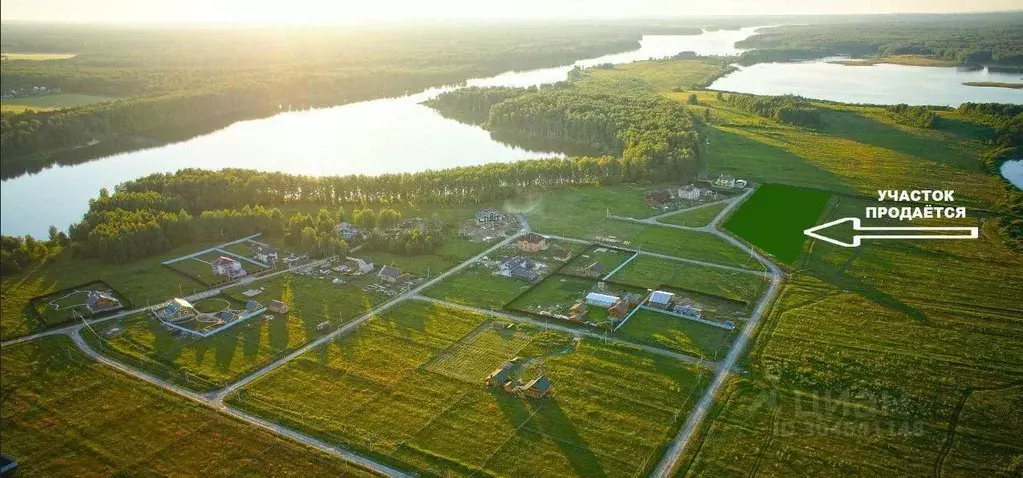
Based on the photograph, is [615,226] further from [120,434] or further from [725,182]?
[120,434]

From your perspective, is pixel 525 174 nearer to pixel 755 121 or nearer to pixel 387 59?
pixel 755 121

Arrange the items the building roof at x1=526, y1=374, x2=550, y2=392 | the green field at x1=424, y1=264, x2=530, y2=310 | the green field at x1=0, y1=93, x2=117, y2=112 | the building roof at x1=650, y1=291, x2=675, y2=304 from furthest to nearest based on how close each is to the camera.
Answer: the green field at x1=0, y1=93, x2=117, y2=112 → the green field at x1=424, y1=264, x2=530, y2=310 → the building roof at x1=650, y1=291, x2=675, y2=304 → the building roof at x1=526, y1=374, x2=550, y2=392

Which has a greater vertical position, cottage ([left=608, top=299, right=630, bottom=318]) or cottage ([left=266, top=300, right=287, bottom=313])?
cottage ([left=266, top=300, right=287, bottom=313])

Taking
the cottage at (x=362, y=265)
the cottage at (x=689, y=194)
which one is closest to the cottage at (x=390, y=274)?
the cottage at (x=362, y=265)

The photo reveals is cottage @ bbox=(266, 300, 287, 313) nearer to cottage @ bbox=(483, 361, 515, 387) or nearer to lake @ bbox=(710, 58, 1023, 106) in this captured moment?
cottage @ bbox=(483, 361, 515, 387)

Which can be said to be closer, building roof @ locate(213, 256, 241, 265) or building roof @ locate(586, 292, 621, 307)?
building roof @ locate(586, 292, 621, 307)

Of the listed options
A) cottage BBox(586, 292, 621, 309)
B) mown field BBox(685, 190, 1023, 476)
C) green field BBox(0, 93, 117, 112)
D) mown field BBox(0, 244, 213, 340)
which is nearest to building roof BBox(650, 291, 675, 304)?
cottage BBox(586, 292, 621, 309)

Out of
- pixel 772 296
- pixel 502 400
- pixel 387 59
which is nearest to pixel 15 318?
pixel 502 400
